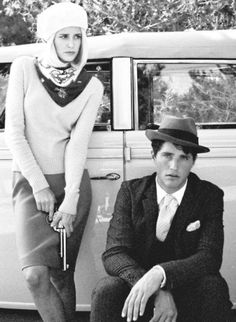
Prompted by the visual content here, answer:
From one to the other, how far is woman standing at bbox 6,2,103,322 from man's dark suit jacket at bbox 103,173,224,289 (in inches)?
12.1

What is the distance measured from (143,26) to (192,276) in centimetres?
670

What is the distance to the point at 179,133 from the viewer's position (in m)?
3.47

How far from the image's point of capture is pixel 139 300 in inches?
122

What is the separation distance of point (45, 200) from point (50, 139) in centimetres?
34

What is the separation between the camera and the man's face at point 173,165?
3459mm

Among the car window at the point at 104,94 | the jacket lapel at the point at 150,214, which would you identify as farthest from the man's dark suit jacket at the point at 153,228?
the car window at the point at 104,94

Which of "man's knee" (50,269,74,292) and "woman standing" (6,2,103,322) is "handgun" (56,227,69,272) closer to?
"woman standing" (6,2,103,322)

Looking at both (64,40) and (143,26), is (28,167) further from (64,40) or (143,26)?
(143,26)

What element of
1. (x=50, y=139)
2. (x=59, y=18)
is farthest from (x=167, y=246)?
(x=59, y=18)

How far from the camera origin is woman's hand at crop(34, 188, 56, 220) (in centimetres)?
353

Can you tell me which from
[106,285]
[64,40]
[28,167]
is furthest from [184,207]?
[64,40]

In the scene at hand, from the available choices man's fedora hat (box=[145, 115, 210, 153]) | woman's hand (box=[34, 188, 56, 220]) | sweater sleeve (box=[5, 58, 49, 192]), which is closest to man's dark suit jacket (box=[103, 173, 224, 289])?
man's fedora hat (box=[145, 115, 210, 153])

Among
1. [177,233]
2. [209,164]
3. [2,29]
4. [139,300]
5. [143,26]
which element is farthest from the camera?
[2,29]

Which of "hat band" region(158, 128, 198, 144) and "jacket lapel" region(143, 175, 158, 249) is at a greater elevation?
"hat band" region(158, 128, 198, 144)
